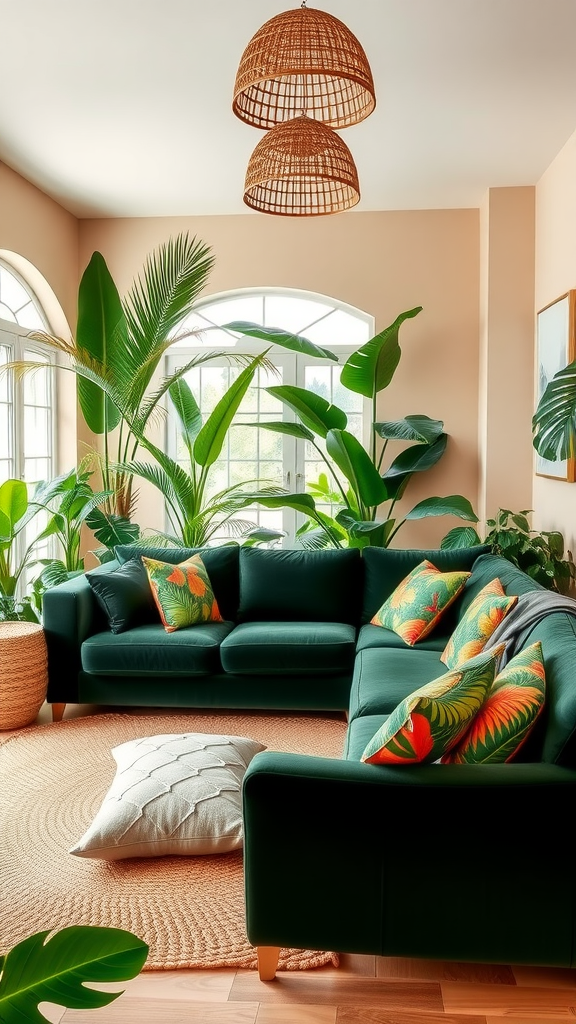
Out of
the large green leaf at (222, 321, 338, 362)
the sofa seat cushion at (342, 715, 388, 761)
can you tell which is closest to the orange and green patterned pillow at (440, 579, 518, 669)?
the sofa seat cushion at (342, 715, 388, 761)

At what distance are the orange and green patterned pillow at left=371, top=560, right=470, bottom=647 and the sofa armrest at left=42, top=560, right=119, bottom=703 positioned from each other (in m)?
1.41

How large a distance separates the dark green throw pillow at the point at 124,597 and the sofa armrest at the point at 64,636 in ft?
0.31

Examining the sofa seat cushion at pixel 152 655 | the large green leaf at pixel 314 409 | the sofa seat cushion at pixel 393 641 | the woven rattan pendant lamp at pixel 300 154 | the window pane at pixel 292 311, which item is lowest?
the sofa seat cushion at pixel 152 655

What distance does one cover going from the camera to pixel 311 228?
18.1 ft

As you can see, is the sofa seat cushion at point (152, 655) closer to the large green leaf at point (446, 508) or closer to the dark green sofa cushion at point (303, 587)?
the dark green sofa cushion at point (303, 587)

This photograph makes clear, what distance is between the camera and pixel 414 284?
548cm

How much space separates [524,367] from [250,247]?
197 centimetres

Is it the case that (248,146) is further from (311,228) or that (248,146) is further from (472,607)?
(472,607)

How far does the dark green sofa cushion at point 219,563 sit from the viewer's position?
13.9 ft

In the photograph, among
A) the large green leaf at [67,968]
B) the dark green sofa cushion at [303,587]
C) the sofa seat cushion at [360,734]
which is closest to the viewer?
the large green leaf at [67,968]

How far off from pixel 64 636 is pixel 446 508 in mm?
2272

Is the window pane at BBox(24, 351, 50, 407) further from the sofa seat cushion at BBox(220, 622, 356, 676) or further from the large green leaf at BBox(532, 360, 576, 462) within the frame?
the large green leaf at BBox(532, 360, 576, 462)

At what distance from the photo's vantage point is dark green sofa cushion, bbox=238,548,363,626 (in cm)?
409

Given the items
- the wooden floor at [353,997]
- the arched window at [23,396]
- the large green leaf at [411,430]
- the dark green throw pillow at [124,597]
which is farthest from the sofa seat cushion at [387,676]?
the arched window at [23,396]
